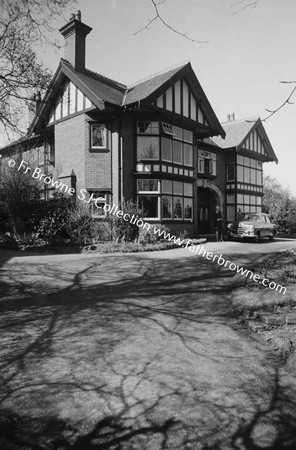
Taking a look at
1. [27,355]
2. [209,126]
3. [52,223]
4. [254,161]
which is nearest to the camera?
[27,355]

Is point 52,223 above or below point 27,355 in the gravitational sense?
above

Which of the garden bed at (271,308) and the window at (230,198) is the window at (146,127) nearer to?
the window at (230,198)

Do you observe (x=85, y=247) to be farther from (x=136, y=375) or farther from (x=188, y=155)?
(x=136, y=375)

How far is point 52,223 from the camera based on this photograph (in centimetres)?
1512

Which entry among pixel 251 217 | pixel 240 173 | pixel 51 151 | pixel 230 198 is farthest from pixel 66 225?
pixel 240 173

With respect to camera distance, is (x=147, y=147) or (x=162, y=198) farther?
(x=162, y=198)

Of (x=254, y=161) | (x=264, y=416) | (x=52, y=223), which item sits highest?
(x=254, y=161)

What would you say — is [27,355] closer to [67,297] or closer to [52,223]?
[67,297]

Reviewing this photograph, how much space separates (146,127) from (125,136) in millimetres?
1472

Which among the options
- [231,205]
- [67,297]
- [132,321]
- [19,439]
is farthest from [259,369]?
[231,205]

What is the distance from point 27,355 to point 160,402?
A: 1.91m

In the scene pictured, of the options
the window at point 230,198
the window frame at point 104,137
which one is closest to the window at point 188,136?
the window frame at point 104,137

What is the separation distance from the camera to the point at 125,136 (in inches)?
685

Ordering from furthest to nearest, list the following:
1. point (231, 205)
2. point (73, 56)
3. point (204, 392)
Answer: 1. point (231, 205)
2. point (73, 56)
3. point (204, 392)
